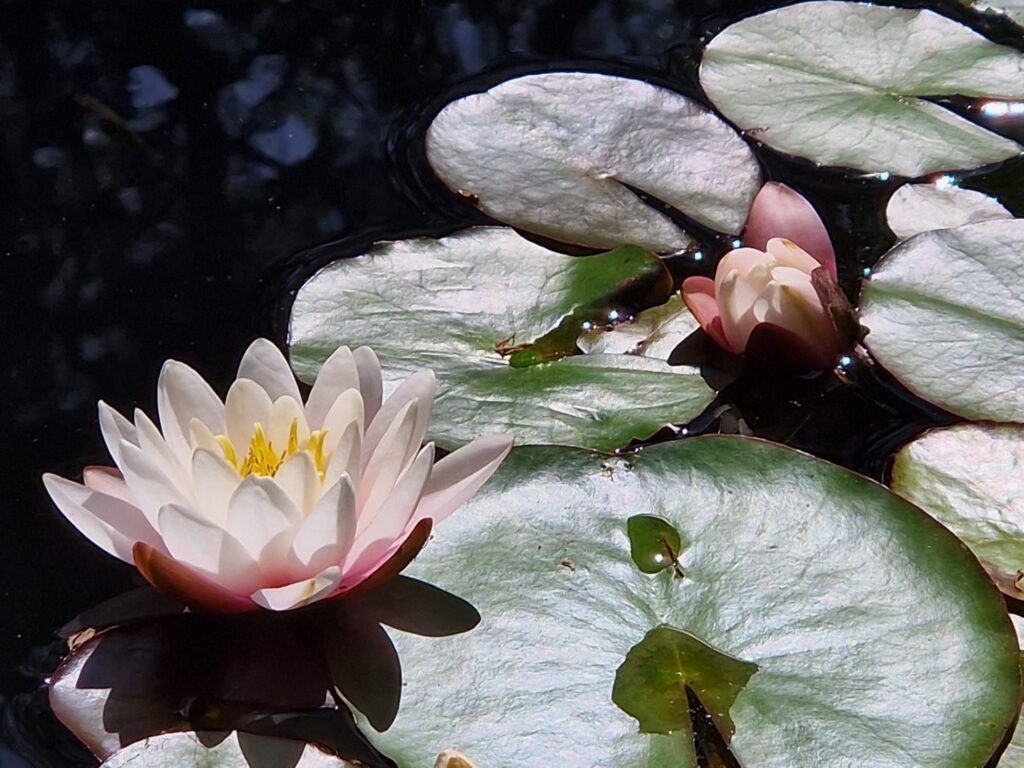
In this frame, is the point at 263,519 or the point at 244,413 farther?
the point at 244,413

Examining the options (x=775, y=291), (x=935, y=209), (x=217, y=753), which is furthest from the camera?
(x=935, y=209)

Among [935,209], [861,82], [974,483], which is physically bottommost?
[974,483]

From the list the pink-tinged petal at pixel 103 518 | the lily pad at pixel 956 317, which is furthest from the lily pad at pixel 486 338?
the pink-tinged petal at pixel 103 518

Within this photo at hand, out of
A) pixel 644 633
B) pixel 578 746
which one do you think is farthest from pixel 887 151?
pixel 578 746

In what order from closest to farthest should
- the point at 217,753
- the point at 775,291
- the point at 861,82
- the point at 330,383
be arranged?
1. the point at 217,753
2. the point at 330,383
3. the point at 775,291
4. the point at 861,82

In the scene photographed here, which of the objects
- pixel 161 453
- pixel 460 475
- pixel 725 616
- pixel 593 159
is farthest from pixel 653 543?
pixel 593 159

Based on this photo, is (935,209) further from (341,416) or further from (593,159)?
(341,416)

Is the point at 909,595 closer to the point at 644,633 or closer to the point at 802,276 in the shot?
the point at 644,633
